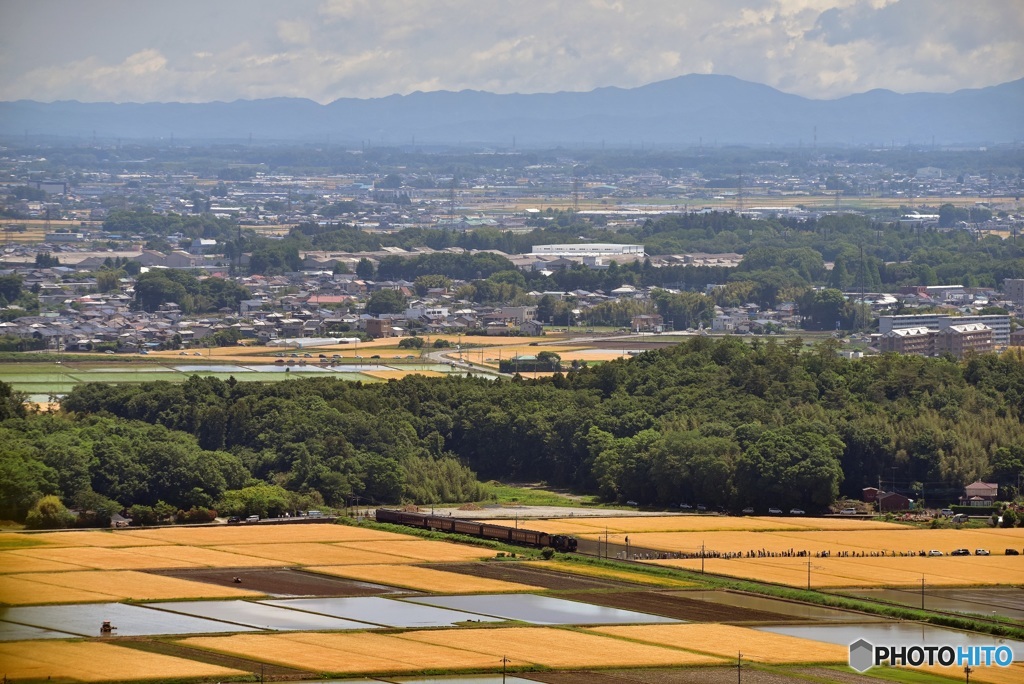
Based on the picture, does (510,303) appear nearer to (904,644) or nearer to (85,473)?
(85,473)

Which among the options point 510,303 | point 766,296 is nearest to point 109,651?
point 510,303

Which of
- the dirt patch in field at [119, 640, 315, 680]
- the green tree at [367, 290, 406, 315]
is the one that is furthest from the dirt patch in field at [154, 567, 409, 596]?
the green tree at [367, 290, 406, 315]

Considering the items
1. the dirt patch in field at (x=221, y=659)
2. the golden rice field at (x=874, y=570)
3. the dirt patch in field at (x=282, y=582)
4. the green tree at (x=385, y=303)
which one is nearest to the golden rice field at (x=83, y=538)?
the dirt patch in field at (x=282, y=582)

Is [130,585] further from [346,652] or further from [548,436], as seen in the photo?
[548,436]

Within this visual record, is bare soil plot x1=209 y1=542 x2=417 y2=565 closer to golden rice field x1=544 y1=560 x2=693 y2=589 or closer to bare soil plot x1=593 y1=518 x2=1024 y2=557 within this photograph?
golden rice field x1=544 y1=560 x2=693 y2=589

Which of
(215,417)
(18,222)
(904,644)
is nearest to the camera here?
(904,644)

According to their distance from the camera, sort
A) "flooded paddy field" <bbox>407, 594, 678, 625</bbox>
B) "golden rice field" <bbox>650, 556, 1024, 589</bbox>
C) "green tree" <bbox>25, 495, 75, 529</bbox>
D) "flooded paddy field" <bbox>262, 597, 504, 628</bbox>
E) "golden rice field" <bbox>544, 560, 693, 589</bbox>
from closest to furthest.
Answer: "flooded paddy field" <bbox>262, 597, 504, 628</bbox> < "flooded paddy field" <bbox>407, 594, 678, 625</bbox> < "golden rice field" <bbox>544, 560, 693, 589</bbox> < "golden rice field" <bbox>650, 556, 1024, 589</bbox> < "green tree" <bbox>25, 495, 75, 529</bbox>
